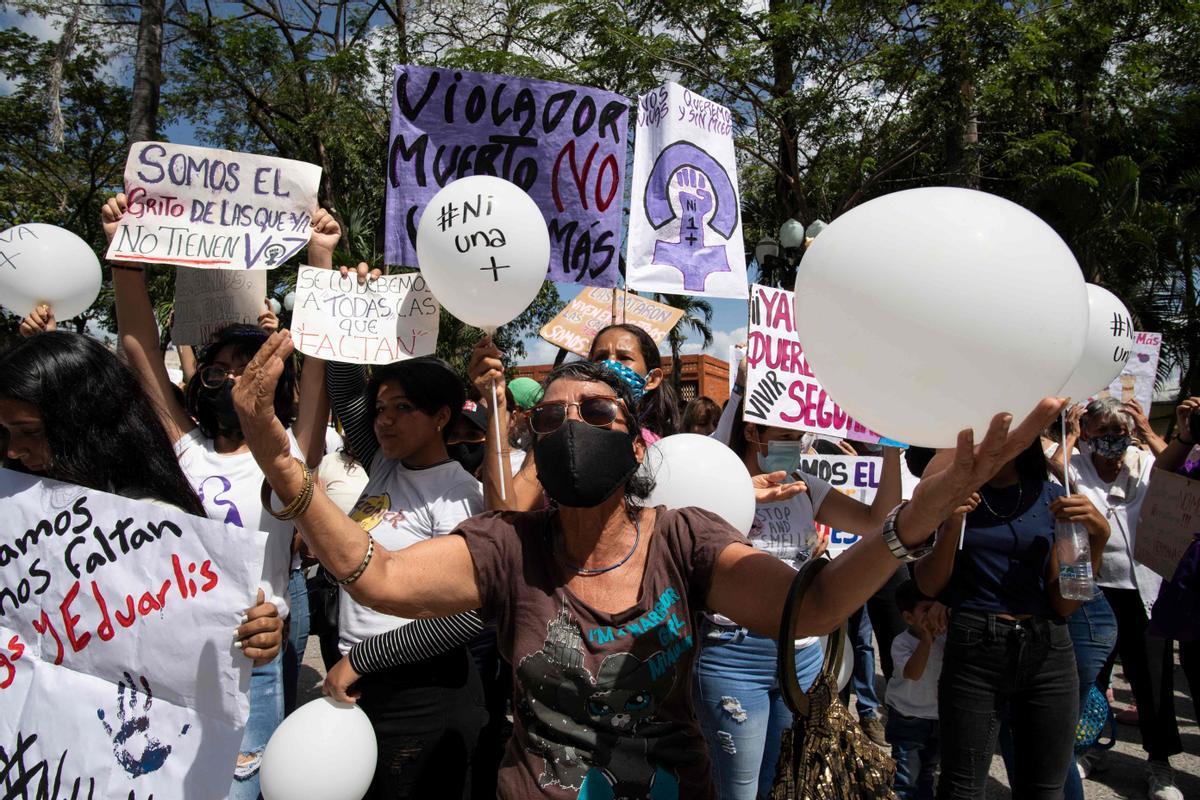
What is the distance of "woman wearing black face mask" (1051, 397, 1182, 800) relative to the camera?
4172mm

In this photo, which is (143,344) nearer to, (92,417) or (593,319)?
(92,417)

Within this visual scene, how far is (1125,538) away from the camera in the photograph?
4.36 metres

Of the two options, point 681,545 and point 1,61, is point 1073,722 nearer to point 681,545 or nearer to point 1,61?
point 681,545

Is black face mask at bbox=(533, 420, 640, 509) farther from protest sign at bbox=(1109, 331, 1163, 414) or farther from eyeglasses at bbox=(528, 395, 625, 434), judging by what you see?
protest sign at bbox=(1109, 331, 1163, 414)

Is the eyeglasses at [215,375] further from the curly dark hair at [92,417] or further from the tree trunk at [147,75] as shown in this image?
the tree trunk at [147,75]

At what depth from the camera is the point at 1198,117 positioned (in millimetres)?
14273

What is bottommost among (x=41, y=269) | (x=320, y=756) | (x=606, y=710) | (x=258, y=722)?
(x=258, y=722)

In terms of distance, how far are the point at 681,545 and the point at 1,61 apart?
17411mm

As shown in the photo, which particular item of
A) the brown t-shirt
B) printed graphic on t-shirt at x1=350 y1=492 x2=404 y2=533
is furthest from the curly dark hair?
the brown t-shirt

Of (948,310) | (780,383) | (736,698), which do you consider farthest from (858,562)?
(780,383)

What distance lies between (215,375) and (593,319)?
2998mm

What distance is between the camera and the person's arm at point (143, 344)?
264 cm

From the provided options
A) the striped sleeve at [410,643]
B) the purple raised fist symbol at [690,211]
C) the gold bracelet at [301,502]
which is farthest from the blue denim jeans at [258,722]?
the purple raised fist symbol at [690,211]

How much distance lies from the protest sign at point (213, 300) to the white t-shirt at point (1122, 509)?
4121mm
